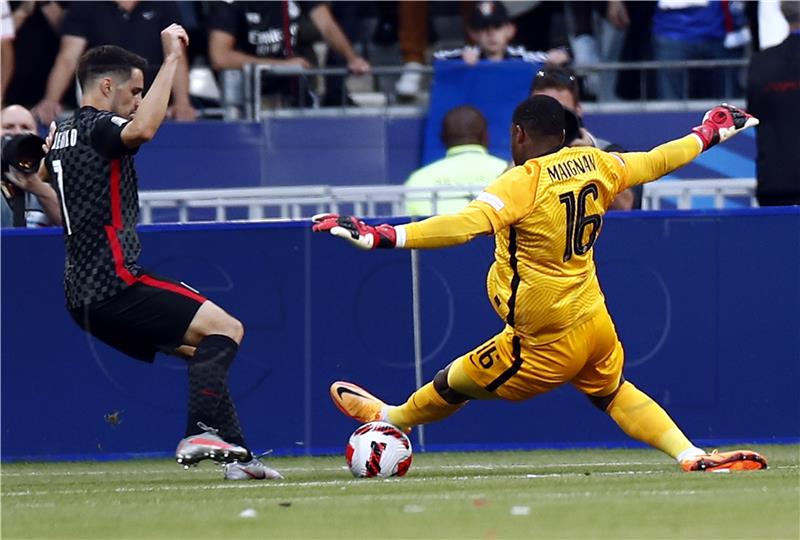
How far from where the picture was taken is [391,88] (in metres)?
14.9

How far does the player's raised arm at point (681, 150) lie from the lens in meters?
8.66

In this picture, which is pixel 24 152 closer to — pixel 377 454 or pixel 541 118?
pixel 377 454

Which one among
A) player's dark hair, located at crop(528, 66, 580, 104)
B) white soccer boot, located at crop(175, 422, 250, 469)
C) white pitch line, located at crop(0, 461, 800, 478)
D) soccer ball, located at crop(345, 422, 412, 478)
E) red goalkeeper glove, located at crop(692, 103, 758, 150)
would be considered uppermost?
player's dark hair, located at crop(528, 66, 580, 104)

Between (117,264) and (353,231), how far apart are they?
4.80 ft

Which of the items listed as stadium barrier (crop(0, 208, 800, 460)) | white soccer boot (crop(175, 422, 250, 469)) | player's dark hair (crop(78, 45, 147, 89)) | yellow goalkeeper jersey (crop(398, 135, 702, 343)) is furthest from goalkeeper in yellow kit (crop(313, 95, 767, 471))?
stadium barrier (crop(0, 208, 800, 460))

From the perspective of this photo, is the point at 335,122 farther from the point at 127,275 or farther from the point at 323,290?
the point at 127,275

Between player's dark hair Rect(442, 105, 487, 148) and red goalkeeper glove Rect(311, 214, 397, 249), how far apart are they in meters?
4.14

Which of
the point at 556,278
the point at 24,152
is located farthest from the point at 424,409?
the point at 24,152

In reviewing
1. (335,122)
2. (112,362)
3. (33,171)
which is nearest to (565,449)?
(112,362)

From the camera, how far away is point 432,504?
7.32m

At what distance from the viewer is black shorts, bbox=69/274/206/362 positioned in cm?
864

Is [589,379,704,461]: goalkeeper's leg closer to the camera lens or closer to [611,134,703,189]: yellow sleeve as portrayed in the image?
[611,134,703,189]: yellow sleeve

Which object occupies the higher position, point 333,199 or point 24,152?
point 24,152

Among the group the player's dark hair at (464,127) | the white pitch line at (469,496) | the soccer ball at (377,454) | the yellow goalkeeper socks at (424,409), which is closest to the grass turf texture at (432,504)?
the white pitch line at (469,496)
